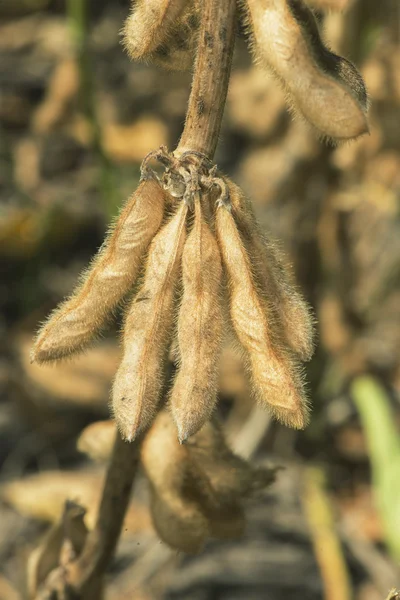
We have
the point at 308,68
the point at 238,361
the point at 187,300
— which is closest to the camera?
the point at 308,68

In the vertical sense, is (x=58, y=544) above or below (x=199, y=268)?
below

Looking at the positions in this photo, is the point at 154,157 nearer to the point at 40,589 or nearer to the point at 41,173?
the point at 40,589

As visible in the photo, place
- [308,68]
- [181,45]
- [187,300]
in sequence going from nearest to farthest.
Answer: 1. [308,68]
2. [187,300]
3. [181,45]

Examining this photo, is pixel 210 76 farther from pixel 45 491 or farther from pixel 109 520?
pixel 45 491

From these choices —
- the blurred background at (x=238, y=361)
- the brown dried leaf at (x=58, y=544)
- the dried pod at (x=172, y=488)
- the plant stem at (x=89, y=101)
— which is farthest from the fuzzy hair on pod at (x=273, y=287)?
the plant stem at (x=89, y=101)

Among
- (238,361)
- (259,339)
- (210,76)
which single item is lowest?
(238,361)

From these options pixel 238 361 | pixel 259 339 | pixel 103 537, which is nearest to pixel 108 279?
pixel 259 339

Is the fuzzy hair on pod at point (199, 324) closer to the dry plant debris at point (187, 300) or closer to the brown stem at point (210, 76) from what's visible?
the dry plant debris at point (187, 300)

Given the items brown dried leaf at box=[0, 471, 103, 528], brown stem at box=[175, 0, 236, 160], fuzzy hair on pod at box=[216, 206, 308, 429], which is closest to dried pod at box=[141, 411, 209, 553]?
fuzzy hair on pod at box=[216, 206, 308, 429]
